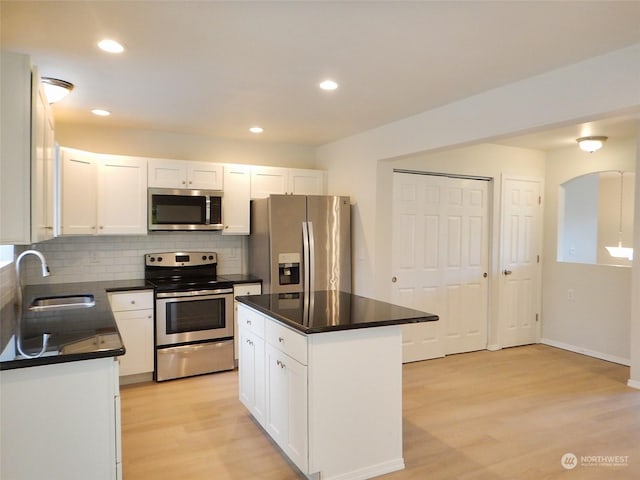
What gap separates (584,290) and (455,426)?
3.02 meters

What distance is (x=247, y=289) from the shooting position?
449 centimetres

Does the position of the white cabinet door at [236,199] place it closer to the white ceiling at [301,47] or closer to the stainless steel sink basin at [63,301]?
the white ceiling at [301,47]

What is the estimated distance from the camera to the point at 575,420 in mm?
3307

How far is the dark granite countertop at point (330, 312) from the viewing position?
2.41 meters

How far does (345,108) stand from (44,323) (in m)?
2.65

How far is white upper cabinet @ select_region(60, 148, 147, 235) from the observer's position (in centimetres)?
373

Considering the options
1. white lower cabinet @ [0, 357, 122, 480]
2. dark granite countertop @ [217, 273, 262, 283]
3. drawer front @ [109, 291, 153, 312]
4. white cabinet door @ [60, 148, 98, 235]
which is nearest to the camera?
white lower cabinet @ [0, 357, 122, 480]

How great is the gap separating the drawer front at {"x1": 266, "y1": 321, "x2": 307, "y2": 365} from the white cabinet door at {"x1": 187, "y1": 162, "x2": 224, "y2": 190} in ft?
7.08

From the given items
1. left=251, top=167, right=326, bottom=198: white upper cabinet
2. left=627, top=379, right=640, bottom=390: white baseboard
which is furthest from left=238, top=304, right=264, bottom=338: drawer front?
left=627, top=379, right=640, bottom=390: white baseboard

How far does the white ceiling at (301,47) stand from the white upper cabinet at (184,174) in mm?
756

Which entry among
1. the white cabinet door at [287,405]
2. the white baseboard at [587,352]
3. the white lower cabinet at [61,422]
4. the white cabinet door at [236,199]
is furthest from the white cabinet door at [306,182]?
the white baseboard at [587,352]

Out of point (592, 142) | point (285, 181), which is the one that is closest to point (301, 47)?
point (285, 181)

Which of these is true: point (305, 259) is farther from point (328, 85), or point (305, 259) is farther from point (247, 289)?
point (328, 85)

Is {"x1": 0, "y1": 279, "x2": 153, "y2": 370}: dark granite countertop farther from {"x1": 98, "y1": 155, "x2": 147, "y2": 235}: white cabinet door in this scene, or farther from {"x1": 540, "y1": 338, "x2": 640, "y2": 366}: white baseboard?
{"x1": 540, "y1": 338, "x2": 640, "y2": 366}: white baseboard
